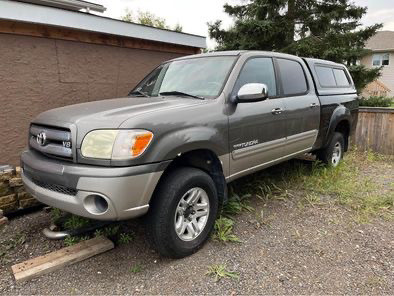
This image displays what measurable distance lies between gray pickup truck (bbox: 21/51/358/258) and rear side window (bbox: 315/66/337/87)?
0.89 meters

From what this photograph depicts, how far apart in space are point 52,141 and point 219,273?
1.89m

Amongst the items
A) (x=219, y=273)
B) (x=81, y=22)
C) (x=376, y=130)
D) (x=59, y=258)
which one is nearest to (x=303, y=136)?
(x=219, y=273)

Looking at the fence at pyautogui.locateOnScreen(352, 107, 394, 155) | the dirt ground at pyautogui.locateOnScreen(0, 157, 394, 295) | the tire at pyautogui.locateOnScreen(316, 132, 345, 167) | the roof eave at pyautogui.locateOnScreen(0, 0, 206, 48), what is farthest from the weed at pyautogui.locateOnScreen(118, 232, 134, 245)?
the fence at pyautogui.locateOnScreen(352, 107, 394, 155)

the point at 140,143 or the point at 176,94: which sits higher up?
the point at 176,94

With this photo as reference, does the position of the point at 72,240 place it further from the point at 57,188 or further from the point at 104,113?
the point at 104,113

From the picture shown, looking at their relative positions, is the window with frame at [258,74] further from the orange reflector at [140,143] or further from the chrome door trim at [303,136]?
the orange reflector at [140,143]

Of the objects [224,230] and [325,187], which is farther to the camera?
[325,187]

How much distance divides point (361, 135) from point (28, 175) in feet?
24.8

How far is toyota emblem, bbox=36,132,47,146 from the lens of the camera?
2.84 metres

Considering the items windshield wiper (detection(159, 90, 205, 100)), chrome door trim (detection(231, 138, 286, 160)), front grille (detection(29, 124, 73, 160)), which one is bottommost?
chrome door trim (detection(231, 138, 286, 160))

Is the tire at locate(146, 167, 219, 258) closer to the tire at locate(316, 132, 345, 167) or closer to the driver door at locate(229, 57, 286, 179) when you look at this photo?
the driver door at locate(229, 57, 286, 179)

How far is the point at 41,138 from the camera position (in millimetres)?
2879

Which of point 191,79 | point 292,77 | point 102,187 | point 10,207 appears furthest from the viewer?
point 292,77

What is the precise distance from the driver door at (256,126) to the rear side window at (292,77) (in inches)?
8.7
